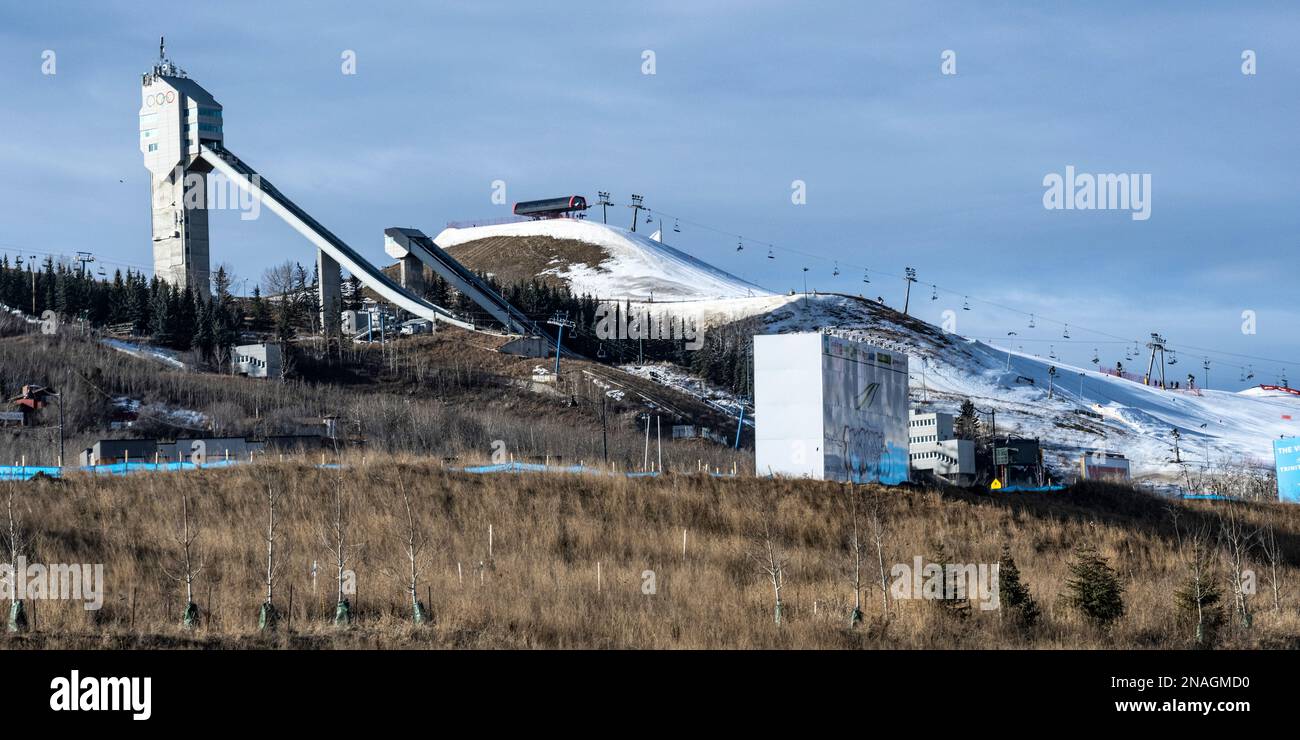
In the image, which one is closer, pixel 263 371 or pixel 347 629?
pixel 347 629

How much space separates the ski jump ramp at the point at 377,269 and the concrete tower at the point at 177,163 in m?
1.78

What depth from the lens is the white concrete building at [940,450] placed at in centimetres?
6988

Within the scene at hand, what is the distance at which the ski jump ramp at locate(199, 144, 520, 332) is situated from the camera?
113m

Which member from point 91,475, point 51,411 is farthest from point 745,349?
point 91,475

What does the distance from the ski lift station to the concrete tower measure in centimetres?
6926

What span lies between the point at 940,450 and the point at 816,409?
23.4 metres

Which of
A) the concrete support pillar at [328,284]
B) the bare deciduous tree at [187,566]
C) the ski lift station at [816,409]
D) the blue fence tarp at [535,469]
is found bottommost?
the bare deciduous tree at [187,566]

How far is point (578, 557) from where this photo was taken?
42125 millimetres
